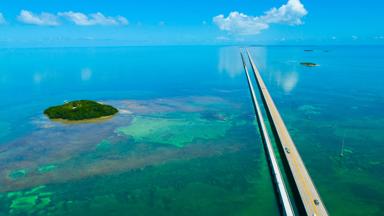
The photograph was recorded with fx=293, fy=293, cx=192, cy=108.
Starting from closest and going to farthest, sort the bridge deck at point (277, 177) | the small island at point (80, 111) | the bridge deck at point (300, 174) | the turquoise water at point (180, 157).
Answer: the bridge deck at point (300, 174)
the bridge deck at point (277, 177)
the turquoise water at point (180, 157)
the small island at point (80, 111)

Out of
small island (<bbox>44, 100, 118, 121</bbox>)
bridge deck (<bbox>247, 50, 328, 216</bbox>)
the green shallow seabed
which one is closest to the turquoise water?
the green shallow seabed

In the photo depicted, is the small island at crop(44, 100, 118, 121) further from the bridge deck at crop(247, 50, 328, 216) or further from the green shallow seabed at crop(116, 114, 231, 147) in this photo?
the bridge deck at crop(247, 50, 328, 216)

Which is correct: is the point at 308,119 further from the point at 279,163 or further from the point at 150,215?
the point at 150,215

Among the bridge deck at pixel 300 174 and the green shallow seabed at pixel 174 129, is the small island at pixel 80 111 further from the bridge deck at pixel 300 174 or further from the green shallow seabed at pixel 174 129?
the bridge deck at pixel 300 174

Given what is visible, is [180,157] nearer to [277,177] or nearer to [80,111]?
[277,177]

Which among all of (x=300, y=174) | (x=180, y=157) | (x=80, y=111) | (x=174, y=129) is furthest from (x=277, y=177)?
(x=80, y=111)

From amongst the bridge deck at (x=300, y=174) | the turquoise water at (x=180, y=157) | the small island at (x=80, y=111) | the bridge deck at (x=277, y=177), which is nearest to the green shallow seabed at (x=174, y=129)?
the turquoise water at (x=180, y=157)

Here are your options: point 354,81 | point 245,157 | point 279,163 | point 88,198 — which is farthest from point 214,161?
point 354,81
